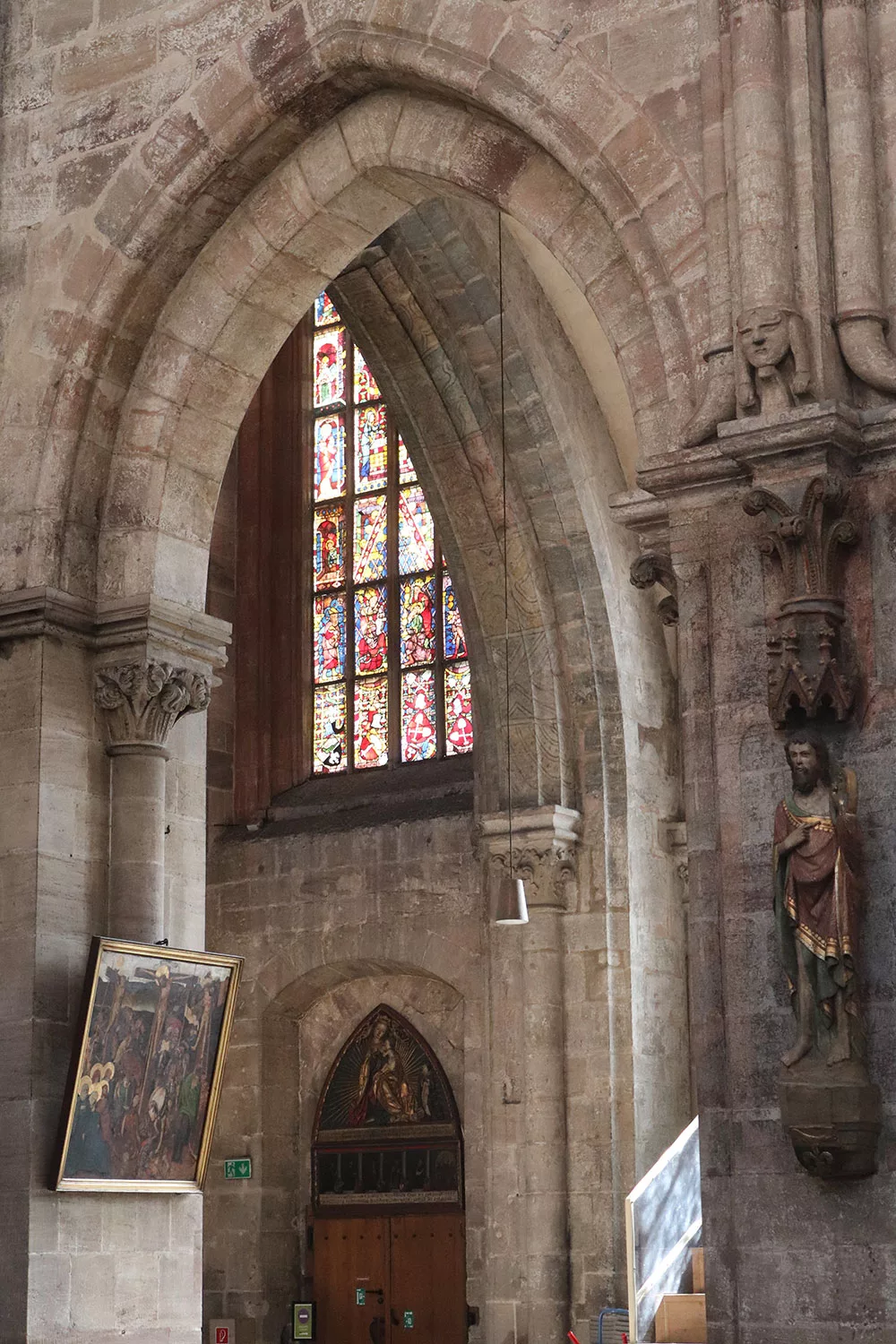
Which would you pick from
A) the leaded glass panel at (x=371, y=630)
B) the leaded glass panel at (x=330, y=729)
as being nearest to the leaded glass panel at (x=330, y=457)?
the leaded glass panel at (x=371, y=630)

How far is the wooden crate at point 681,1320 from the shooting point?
10305 millimetres

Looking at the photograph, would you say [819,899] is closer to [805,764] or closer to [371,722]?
[805,764]

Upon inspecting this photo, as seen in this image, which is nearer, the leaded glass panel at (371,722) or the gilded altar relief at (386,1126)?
the gilded altar relief at (386,1126)

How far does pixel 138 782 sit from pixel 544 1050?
15.0 ft

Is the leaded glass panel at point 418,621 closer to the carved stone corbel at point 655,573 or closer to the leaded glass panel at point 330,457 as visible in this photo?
the leaded glass panel at point 330,457

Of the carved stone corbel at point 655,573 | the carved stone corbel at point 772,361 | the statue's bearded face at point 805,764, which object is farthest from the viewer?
the carved stone corbel at point 655,573

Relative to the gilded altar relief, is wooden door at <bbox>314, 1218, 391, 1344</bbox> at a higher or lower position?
lower

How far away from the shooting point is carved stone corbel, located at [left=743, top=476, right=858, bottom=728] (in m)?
7.23

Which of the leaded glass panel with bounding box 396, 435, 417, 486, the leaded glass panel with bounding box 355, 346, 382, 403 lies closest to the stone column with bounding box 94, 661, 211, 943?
the leaded glass panel with bounding box 396, 435, 417, 486

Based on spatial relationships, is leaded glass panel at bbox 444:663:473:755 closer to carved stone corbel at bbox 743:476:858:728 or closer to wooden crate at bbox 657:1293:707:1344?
wooden crate at bbox 657:1293:707:1344

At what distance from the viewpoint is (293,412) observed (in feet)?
54.2

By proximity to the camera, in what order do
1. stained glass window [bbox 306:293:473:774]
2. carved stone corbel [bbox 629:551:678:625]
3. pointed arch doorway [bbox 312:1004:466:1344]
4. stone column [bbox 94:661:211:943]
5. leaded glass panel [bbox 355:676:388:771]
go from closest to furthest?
carved stone corbel [bbox 629:551:678:625] < stone column [bbox 94:661:211:943] < pointed arch doorway [bbox 312:1004:466:1344] < stained glass window [bbox 306:293:473:774] < leaded glass panel [bbox 355:676:388:771]

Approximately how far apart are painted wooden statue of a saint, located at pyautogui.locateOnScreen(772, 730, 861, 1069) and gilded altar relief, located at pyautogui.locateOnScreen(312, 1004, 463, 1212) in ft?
25.8

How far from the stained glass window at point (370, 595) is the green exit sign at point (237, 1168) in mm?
2981
